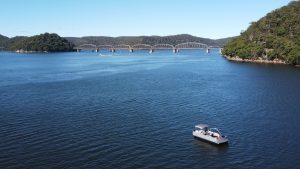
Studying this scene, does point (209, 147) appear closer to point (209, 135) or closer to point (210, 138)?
point (210, 138)

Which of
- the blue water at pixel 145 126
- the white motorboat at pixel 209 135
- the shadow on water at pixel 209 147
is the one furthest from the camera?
the white motorboat at pixel 209 135

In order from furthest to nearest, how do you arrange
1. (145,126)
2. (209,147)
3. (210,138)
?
1. (145,126)
2. (210,138)
3. (209,147)

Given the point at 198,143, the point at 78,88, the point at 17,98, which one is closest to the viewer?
the point at 198,143

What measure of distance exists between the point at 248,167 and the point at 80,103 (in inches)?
1619

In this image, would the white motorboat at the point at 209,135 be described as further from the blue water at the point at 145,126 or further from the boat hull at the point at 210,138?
the blue water at the point at 145,126

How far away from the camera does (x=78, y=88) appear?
9562 cm

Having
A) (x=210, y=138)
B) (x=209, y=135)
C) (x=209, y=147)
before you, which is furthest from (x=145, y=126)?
(x=209, y=147)

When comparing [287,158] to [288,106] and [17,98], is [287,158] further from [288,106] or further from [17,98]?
[17,98]

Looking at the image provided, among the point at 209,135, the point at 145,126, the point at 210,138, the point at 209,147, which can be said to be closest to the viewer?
the point at 209,147

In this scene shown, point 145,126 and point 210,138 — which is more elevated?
point 210,138

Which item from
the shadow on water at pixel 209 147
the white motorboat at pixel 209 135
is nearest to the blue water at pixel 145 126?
the shadow on water at pixel 209 147

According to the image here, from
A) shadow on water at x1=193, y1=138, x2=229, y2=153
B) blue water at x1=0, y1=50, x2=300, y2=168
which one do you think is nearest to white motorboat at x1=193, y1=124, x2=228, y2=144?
shadow on water at x1=193, y1=138, x2=229, y2=153

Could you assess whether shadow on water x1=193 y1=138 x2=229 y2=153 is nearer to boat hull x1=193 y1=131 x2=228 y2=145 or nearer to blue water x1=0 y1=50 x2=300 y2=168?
blue water x1=0 y1=50 x2=300 y2=168

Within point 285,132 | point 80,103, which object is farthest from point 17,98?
point 285,132
